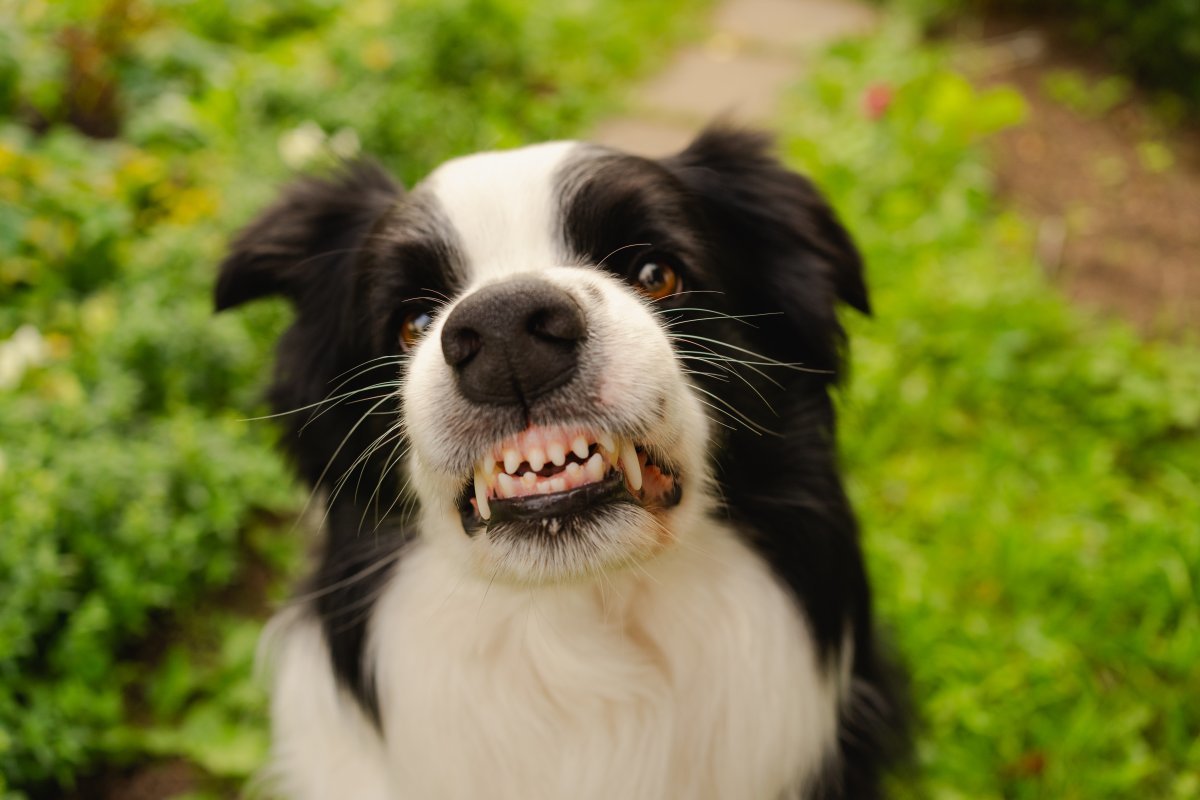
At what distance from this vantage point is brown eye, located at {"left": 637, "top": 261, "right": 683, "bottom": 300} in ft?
5.67

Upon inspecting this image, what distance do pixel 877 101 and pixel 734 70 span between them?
1096 millimetres

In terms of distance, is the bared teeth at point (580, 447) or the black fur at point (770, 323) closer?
the bared teeth at point (580, 447)

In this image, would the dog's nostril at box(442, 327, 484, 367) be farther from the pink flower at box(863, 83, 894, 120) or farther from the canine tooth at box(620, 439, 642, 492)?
the pink flower at box(863, 83, 894, 120)

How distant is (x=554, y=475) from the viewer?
1490 millimetres

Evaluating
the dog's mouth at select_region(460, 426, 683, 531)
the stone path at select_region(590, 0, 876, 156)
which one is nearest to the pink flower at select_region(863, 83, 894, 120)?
the stone path at select_region(590, 0, 876, 156)

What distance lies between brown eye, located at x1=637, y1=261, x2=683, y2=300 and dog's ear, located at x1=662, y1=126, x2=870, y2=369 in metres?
0.19

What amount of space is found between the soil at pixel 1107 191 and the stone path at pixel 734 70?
95 cm

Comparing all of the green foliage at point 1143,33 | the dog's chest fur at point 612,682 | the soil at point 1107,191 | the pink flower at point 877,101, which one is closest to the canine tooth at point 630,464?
the dog's chest fur at point 612,682

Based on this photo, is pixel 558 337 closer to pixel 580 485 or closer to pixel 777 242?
pixel 580 485

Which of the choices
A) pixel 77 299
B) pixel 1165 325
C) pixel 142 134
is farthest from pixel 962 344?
pixel 142 134

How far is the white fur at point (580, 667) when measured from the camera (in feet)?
5.63

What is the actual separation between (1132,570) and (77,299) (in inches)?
148

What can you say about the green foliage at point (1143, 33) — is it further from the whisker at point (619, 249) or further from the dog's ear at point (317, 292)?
the dog's ear at point (317, 292)

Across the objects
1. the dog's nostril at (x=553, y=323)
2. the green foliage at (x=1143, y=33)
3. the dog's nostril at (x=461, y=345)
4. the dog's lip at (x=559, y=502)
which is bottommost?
the green foliage at (x=1143, y=33)
